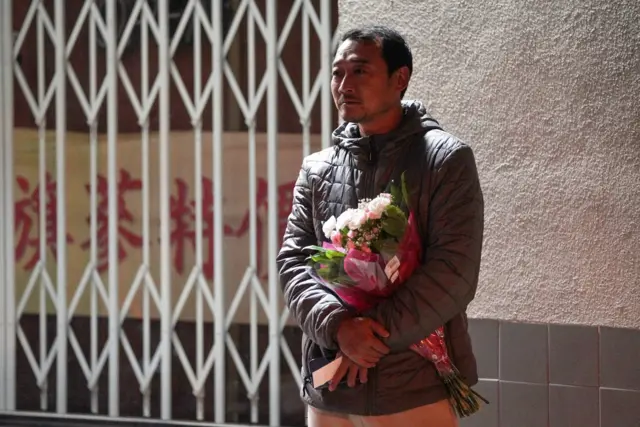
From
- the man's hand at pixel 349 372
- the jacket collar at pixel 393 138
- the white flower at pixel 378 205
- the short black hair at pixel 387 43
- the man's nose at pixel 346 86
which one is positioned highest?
the short black hair at pixel 387 43

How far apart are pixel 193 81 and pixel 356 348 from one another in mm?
2992

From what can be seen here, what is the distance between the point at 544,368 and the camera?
4.73 meters

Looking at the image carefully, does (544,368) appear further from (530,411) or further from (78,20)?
(78,20)

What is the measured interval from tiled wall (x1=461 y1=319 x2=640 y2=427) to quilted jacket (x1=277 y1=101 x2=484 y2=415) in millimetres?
1471

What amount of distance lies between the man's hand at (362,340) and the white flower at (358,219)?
12.0 inches

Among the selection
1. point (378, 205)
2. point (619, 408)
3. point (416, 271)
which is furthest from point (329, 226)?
point (619, 408)

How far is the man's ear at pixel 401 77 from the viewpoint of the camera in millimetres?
3402

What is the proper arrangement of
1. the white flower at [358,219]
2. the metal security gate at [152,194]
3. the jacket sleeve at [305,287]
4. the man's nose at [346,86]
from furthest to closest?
the metal security gate at [152,194] → the man's nose at [346,86] → the jacket sleeve at [305,287] → the white flower at [358,219]

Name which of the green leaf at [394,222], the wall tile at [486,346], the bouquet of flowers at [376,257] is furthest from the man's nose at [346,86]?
the wall tile at [486,346]

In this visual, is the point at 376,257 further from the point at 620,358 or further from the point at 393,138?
the point at 620,358

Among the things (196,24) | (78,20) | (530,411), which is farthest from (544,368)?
(78,20)

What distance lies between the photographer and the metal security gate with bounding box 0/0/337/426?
222 inches

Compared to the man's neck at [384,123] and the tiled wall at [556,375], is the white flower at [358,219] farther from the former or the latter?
the tiled wall at [556,375]

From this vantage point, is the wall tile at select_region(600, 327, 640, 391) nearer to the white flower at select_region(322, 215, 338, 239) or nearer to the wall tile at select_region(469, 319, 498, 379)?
the wall tile at select_region(469, 319, 498, 379)
